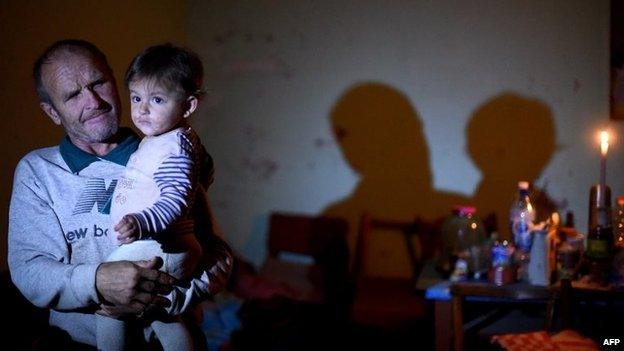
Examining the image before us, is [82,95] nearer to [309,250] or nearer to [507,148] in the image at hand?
[309,250]

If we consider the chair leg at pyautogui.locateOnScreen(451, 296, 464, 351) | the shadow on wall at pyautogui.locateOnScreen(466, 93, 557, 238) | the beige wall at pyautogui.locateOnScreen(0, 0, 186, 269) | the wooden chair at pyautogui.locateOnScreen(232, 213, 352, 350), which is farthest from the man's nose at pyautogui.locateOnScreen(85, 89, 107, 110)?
the shadow on wall at pyautogui.locateOnScreen(466, 93, 557, 238)

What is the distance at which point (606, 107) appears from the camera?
3164 mm

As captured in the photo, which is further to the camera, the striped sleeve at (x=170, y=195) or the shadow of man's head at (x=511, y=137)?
the shadow of man's head at (x=511, y=137)

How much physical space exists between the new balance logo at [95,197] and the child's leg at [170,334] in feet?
1.09

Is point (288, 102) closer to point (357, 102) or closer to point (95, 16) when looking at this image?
point (357, 102)

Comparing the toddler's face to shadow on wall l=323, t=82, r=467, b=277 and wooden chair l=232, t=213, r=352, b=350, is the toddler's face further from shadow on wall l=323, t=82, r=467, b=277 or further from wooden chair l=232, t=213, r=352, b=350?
shadow on wall l=323, t=82, r=467, b=277

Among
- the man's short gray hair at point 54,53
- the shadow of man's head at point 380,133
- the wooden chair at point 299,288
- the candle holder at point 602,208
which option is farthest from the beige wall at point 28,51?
the candle holder at point 602,208

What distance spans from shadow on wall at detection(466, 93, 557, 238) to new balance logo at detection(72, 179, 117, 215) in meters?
2.39

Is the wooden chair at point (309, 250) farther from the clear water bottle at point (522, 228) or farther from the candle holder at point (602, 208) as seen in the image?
the candle holder at point (602, 208)

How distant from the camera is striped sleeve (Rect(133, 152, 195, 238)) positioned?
1237mm

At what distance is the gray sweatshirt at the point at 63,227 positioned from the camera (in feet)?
4.61

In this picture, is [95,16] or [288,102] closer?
[95,16]

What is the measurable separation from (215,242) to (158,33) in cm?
209

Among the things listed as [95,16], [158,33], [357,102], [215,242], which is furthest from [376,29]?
[215,242]
